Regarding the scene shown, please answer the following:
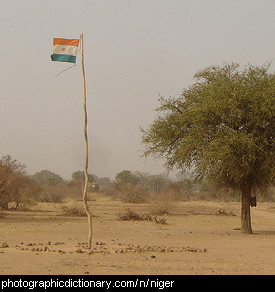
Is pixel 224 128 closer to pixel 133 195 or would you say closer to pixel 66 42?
pixel 66 42

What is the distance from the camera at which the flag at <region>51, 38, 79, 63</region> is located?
1452 cm

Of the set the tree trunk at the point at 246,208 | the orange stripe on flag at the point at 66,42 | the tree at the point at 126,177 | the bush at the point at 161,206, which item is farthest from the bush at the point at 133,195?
the tree at the point at 126,177

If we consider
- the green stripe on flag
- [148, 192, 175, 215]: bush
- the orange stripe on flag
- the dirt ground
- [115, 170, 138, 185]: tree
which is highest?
the orange stripe on flag

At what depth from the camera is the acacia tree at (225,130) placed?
19.2 metres

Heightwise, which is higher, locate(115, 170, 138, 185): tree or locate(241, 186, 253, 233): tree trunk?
locate(115, 170, 138, 185): tree

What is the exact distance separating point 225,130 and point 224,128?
28 cm

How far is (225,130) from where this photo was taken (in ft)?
65.3

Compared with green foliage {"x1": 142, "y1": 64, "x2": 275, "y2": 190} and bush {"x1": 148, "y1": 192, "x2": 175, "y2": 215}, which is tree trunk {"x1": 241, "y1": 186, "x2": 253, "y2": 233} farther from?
bush {"x1": 148, "y1": 192, "x2": 175, "y2": 215}

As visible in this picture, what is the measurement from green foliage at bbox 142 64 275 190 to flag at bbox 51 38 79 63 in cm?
689

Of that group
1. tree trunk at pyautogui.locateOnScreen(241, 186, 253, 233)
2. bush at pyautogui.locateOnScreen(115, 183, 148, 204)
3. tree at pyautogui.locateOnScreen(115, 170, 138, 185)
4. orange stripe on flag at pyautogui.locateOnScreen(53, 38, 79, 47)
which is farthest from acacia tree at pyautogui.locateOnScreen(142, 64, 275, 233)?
tree at pyautogui.locateOnScreen(115, 170, 138, 185)

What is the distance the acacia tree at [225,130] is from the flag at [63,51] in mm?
6891

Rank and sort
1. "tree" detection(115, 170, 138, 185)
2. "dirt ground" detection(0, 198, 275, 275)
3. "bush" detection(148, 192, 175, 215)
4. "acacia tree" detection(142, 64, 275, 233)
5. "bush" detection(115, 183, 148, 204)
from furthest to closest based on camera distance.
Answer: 1. "tree" detection(115, 170, 138, 185)
2. "bush" detection(115, 183, 148, 204)
3. "bush" detection(148, 192, 175, 215)
4. "acacia tree" detection(142, 64, 275, 233)
5. "dirt ground" detection(0, 198, 275, 275)
